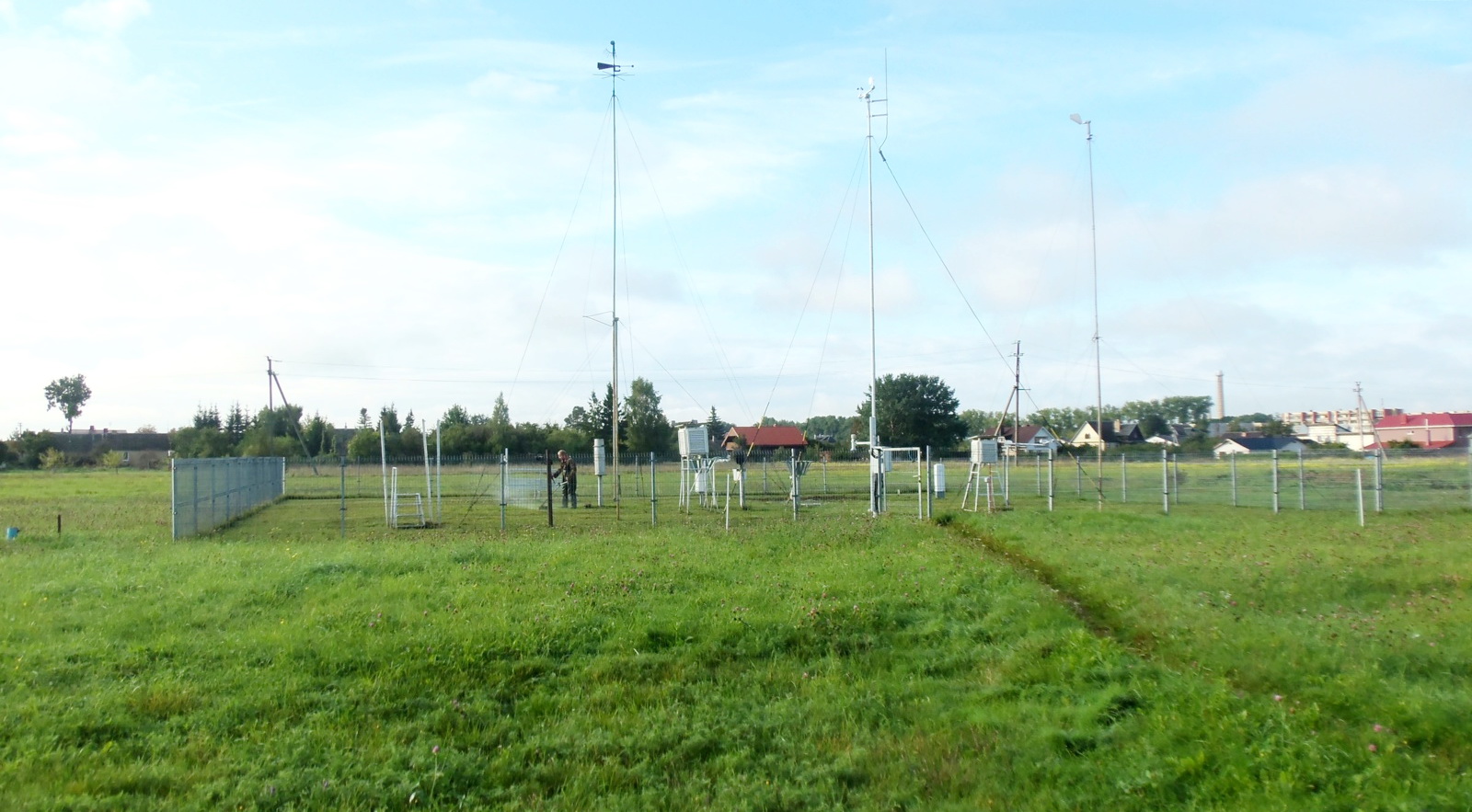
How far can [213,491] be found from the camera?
22719 mm

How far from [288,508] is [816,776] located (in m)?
28.3


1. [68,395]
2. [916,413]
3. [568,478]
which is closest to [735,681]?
[568,478]

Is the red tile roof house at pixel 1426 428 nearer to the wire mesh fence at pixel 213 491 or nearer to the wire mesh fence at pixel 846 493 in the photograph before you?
the wire mesh fence at pixel 846 493

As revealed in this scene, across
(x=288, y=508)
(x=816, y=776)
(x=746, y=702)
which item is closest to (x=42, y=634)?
(x=746, y=702)

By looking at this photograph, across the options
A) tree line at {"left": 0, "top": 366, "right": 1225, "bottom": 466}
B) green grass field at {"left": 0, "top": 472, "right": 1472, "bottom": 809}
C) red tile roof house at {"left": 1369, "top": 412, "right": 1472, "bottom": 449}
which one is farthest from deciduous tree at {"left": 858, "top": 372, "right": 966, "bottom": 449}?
green grass field at {"left": 0, "top": 472, "right": 1472, "bottom": 809}

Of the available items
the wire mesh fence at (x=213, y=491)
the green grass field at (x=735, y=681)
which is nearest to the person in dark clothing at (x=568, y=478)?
the wire mesh fence at (x=213, y=491)

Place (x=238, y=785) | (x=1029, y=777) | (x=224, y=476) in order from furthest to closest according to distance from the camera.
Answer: (x=224, y=476), (x=1029, y=777), (x=238, y=785)

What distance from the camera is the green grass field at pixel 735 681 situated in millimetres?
6492

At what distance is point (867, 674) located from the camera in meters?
9.30

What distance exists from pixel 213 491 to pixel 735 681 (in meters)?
18.4

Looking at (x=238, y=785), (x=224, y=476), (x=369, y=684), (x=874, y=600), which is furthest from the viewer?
(x=224, y=476)

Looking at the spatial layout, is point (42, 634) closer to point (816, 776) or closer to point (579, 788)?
point (579, 788)

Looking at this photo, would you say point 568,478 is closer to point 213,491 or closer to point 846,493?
point 213,491

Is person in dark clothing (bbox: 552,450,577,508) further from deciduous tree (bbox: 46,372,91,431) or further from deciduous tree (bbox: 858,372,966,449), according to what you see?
deciduous tree (bbox: 46,372,91,431)
